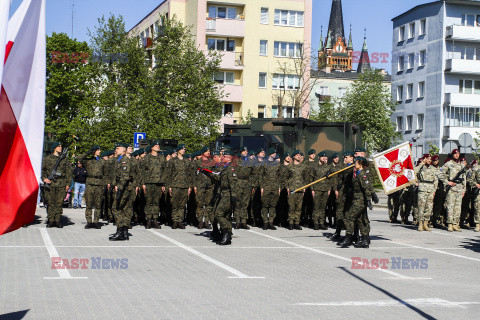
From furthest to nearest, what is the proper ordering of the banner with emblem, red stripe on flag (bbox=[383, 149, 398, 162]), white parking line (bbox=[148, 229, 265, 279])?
red stripe on flag (bbox=[383, 149, 398, 162]), the banner with emblem, white parking line (bbox=[148, 229, 265, 279])

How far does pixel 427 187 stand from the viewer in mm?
Answer: 18516

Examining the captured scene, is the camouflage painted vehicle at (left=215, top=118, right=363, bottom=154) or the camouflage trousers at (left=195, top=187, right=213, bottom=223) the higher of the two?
the camouflage painted vehicle at (left=215, top=118, right=363, bottom=154)

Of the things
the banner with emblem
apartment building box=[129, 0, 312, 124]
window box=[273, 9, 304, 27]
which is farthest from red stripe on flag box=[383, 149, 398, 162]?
window box=[273, 9, 304, 27]

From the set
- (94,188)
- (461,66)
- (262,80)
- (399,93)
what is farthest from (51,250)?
→ (399,93)

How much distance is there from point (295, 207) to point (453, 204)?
4.42 meters

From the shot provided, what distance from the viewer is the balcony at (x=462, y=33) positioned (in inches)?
2405

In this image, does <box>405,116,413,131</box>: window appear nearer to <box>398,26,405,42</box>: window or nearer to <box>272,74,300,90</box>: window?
<box>398,26,405,42</box>: window

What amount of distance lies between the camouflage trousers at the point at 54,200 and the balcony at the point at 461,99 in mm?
50210

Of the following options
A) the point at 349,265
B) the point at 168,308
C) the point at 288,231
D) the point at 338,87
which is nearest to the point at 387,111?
the point at 338,87

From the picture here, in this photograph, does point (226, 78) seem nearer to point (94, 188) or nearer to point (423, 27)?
point (423, 27)

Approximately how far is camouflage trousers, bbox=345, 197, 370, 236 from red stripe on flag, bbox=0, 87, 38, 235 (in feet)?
31.9

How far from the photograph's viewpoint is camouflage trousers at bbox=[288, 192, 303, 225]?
18078 millimetres

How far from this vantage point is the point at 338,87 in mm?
98688

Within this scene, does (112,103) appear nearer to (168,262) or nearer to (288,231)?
(288,231)
